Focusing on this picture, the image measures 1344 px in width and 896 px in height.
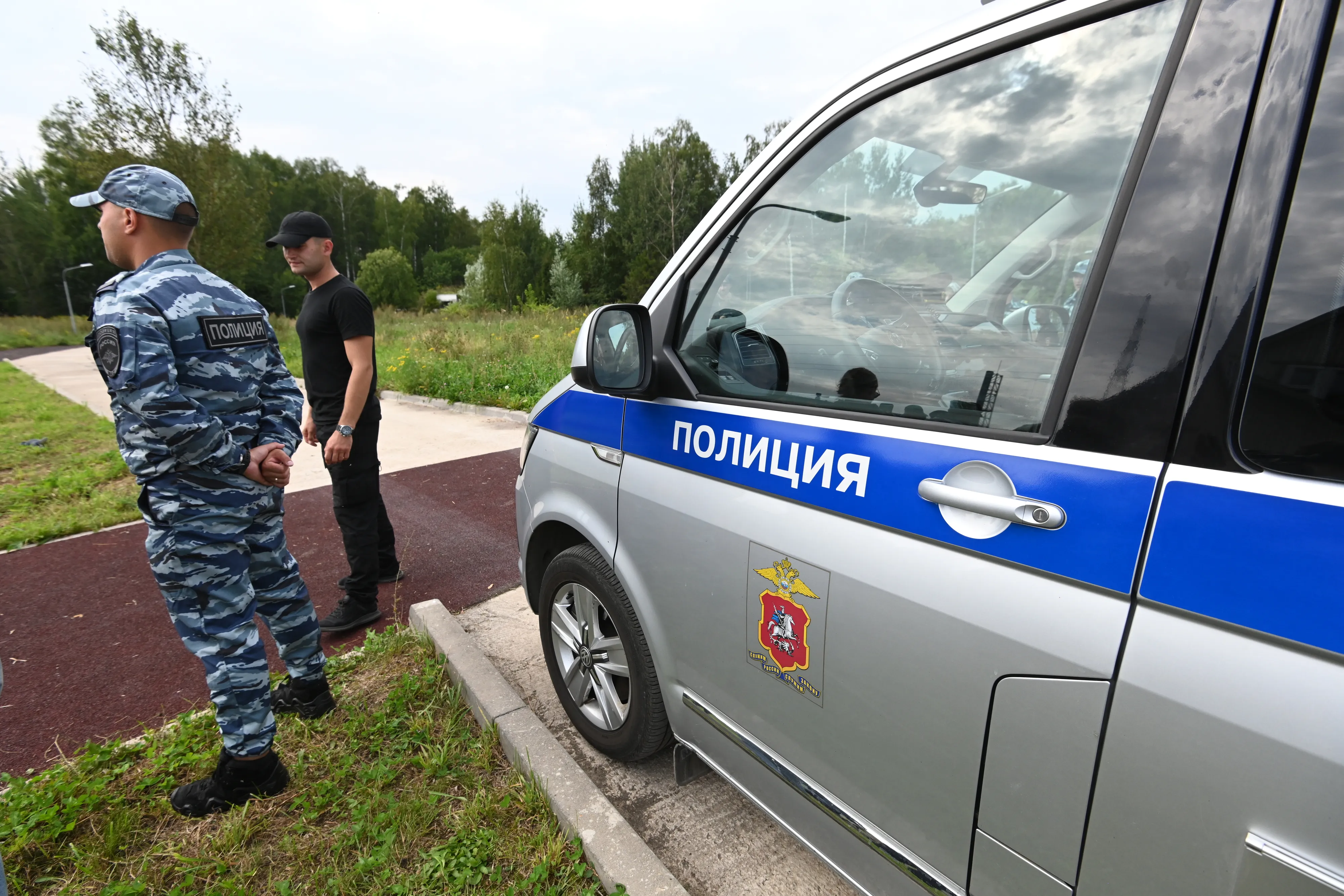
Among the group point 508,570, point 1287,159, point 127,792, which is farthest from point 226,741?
point 1287,159

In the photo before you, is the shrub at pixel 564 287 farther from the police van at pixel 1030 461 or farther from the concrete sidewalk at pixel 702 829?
the police van at pixel 1030 461

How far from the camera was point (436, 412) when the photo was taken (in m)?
9.68

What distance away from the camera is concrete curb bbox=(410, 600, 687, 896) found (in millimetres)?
1868

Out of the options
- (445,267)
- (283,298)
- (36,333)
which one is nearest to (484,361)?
(36,333)

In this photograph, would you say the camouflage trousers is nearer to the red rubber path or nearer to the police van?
the red rubber path

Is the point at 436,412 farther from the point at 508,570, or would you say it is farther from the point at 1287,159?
the point at 1287,159

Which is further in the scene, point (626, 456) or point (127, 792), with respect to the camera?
point (127, 792)

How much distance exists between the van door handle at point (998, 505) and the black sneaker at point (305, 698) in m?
2.61

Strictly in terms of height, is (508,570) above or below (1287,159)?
below

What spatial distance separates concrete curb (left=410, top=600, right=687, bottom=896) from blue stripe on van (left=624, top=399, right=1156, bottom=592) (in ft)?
3.67

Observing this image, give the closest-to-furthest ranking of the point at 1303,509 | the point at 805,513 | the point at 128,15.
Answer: the point at 1303,509
the point at 805,513
the point at 128,15

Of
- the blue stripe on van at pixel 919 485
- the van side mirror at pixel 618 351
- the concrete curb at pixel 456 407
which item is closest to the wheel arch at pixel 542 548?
the van side mirror at pixel 618 351

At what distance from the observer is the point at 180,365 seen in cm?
217

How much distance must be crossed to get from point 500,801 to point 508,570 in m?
2.30
